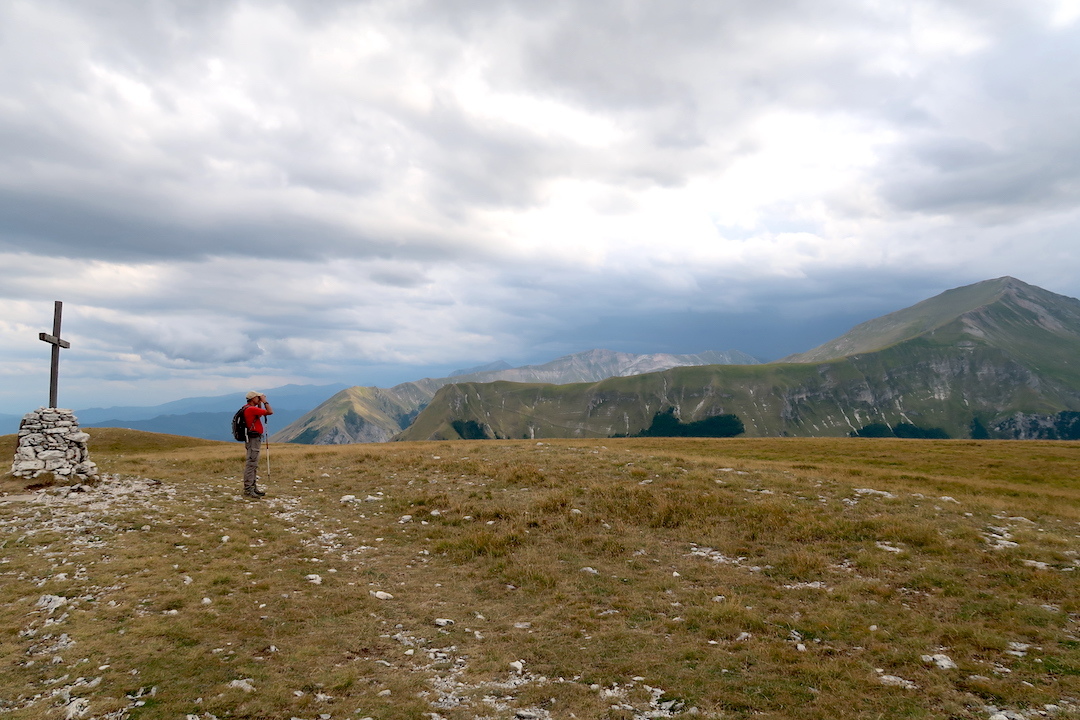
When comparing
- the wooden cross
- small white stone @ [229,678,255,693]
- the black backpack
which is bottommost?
small white stone @ [229,678,255,693]

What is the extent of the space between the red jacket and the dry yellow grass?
10.9ft

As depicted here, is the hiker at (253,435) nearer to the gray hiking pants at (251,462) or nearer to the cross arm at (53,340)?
the gray hiking pants at (251,462)

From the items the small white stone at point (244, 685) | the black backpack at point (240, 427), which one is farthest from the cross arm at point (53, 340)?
the small white stone at point (244, 685)

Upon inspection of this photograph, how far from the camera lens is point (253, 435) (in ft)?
77.5

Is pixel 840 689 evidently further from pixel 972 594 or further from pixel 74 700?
pixel 74 700

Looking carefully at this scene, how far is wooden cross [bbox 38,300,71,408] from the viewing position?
25550 millimetres

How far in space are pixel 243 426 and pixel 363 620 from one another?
16.0 m

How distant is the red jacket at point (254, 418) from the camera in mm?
23375

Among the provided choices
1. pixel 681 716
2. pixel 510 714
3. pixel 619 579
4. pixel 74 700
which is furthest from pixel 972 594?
pixel 74 700

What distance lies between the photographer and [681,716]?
7.62 meters

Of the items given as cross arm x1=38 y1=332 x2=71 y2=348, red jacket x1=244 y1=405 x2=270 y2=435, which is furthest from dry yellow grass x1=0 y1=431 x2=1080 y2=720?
cross arm x1=38 y1=332 x2=71 y2=348

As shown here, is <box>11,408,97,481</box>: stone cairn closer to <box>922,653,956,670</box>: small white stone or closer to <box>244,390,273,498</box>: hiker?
<box>244,390,273,498</box>: hiker

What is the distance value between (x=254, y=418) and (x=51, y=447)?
927cm

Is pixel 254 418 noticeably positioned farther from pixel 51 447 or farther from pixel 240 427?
pixel 51 447
